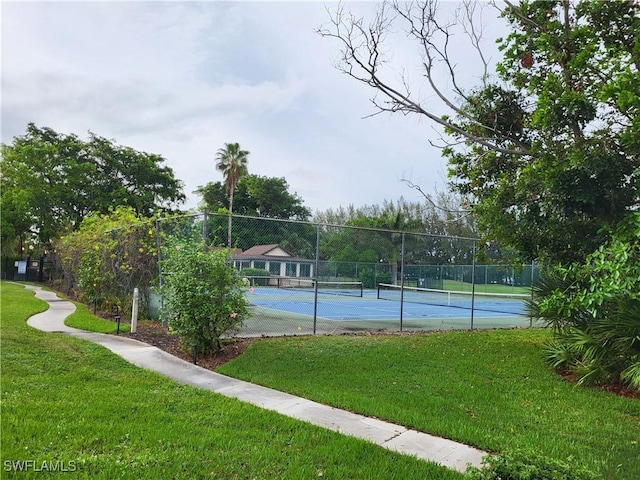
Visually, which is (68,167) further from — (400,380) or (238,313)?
(400,380)

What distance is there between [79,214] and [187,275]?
3018 centimetres

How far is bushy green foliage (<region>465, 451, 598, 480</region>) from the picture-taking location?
234 cm

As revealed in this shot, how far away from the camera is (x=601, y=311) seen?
22.8ft

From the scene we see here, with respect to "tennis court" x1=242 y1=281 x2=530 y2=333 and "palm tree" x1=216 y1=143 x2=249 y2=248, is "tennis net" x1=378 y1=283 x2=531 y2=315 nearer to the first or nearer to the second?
"tennis court" x1=242 y1=281 x2=530 y2=333

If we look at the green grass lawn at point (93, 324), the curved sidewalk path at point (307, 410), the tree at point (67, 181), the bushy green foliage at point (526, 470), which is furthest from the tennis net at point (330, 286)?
the tree at point (67, 181)

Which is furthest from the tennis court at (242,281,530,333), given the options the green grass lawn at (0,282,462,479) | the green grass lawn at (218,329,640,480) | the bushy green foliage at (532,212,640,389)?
the green grass lawn at (0,282,462,479)

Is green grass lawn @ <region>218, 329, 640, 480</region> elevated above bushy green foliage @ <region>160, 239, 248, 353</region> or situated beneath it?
situated beneath

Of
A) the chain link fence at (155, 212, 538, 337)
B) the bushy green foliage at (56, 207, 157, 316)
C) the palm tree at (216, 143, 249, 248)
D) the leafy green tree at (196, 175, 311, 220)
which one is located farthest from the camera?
the leafy green tree at (196, 175, 311, 220)

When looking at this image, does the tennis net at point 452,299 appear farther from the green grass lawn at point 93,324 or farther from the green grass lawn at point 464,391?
the green grass lawn at point 464,391

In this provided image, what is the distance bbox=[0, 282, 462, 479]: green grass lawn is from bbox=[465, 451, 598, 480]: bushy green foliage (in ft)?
4.17

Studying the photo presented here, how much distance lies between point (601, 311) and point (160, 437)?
253 inches

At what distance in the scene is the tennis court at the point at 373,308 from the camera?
1341cm

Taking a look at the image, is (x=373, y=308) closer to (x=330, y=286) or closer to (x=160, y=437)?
(x=330, y=286)

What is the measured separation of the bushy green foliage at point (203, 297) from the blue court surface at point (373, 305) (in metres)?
6.03
